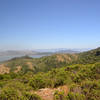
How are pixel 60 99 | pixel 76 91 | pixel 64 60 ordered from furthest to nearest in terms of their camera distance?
pixel 64 60, pixel 76 91, pixel 60 99

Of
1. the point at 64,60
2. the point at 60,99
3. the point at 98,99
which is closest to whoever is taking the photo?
the point at 98,99

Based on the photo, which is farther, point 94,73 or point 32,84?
point 94,73

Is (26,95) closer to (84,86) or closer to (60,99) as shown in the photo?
(60,99)

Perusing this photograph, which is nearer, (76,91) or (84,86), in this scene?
(76,91)

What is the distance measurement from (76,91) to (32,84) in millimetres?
3400

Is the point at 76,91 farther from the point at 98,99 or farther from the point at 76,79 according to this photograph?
the point at 76,79

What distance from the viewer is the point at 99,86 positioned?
3.88m

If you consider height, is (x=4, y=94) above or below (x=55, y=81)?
above

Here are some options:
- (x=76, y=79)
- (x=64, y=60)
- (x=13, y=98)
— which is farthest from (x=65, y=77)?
(x=64, y=60)

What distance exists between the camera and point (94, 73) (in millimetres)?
6871

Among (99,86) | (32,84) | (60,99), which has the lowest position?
(32,84)

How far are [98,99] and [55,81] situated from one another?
142 inches

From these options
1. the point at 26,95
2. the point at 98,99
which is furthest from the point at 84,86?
the point at 26,95

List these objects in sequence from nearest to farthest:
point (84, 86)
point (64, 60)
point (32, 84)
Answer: point (84, 86)
point (32, 84)
point (64, 60)
